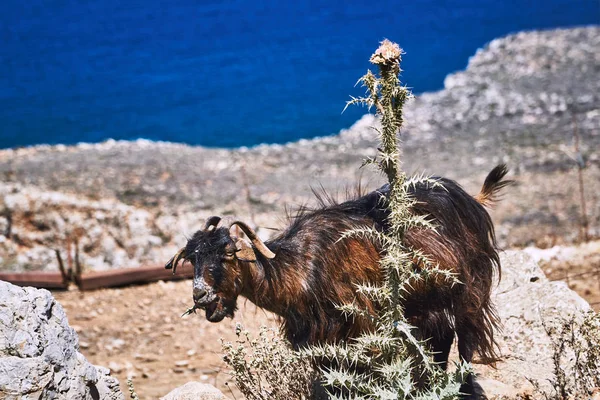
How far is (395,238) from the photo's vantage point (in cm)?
345

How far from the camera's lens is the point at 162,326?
700 centimetres

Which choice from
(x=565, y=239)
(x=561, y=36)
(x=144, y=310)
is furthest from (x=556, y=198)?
(x=561, y=36)

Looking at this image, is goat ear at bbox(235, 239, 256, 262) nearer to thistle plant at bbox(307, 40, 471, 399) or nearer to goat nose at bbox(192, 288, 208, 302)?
goat nose at bbox(192, 288, 208, 302)

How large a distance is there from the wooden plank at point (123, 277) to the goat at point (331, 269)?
388 cm

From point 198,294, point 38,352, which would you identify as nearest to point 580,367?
point 198,294

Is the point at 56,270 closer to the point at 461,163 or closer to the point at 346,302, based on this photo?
the point at 346,302

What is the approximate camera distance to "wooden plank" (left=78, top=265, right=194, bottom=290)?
791 cm

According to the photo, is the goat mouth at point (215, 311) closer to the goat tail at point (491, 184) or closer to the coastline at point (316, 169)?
the goat tail at point (491, 184)

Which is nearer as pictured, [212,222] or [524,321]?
[212,222]

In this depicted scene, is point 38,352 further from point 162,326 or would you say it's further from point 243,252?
point 162,326

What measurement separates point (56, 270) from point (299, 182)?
14.1 feet

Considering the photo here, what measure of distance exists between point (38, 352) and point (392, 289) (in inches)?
66.5

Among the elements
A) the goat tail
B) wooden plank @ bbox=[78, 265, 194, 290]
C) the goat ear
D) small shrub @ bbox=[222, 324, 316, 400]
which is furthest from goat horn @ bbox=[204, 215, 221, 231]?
wooden plank @ bbox=[78, 265, 194, 290]

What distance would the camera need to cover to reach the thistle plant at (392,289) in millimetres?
3182
